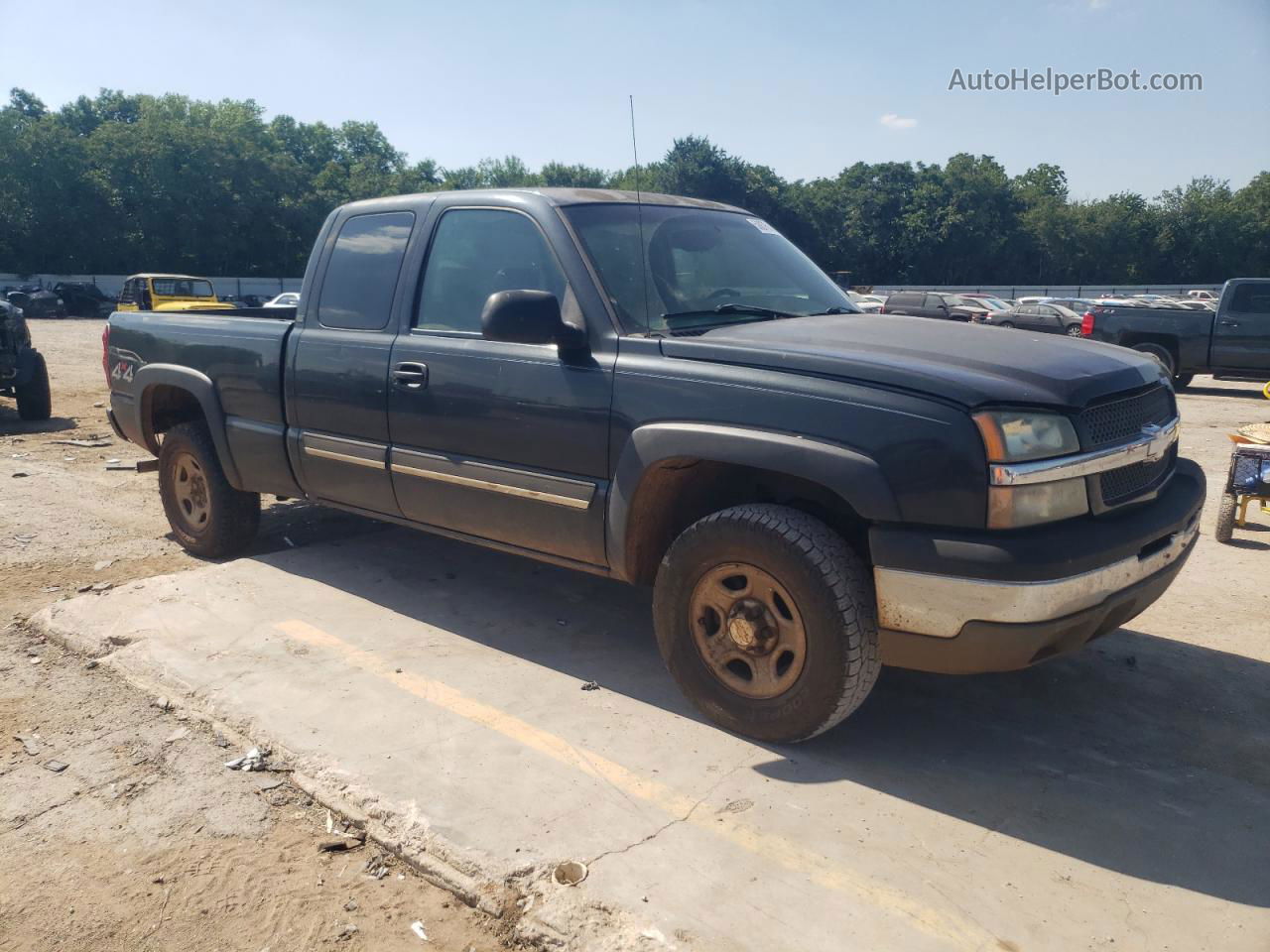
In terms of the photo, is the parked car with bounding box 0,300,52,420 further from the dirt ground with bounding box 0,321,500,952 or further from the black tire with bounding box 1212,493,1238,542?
the black tire with bounding box 1212,493,1238,542

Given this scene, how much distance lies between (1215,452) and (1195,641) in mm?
6202

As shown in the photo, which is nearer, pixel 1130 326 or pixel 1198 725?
pixel 1198 725

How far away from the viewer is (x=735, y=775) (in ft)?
10.4

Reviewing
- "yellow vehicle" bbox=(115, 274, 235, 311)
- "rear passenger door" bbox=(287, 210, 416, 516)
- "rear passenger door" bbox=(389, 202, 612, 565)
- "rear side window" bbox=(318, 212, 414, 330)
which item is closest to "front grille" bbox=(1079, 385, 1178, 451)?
"rear passenger door" bbox=(389, 202, 612, 565)

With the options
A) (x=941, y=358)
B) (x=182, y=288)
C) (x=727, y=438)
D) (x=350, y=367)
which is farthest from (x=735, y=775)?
(x=182, y=288)

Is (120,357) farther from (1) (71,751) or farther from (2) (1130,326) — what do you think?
(2) (1130,326)

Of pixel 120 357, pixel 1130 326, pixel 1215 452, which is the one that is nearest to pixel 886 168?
pixel 1130 326

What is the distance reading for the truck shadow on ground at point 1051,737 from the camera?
9.37ft

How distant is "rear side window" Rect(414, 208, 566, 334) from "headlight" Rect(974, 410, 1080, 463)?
1.79 meters

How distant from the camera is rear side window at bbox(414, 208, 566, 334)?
3.97 m

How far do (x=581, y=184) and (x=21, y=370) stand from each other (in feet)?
134

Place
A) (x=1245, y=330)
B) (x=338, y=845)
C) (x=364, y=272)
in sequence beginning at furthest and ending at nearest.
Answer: (x=1245, y=330) < (x=364, y=272) < (x=338, y=845)

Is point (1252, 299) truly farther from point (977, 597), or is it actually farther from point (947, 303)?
point (977, 597)

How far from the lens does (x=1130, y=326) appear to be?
1586cm
